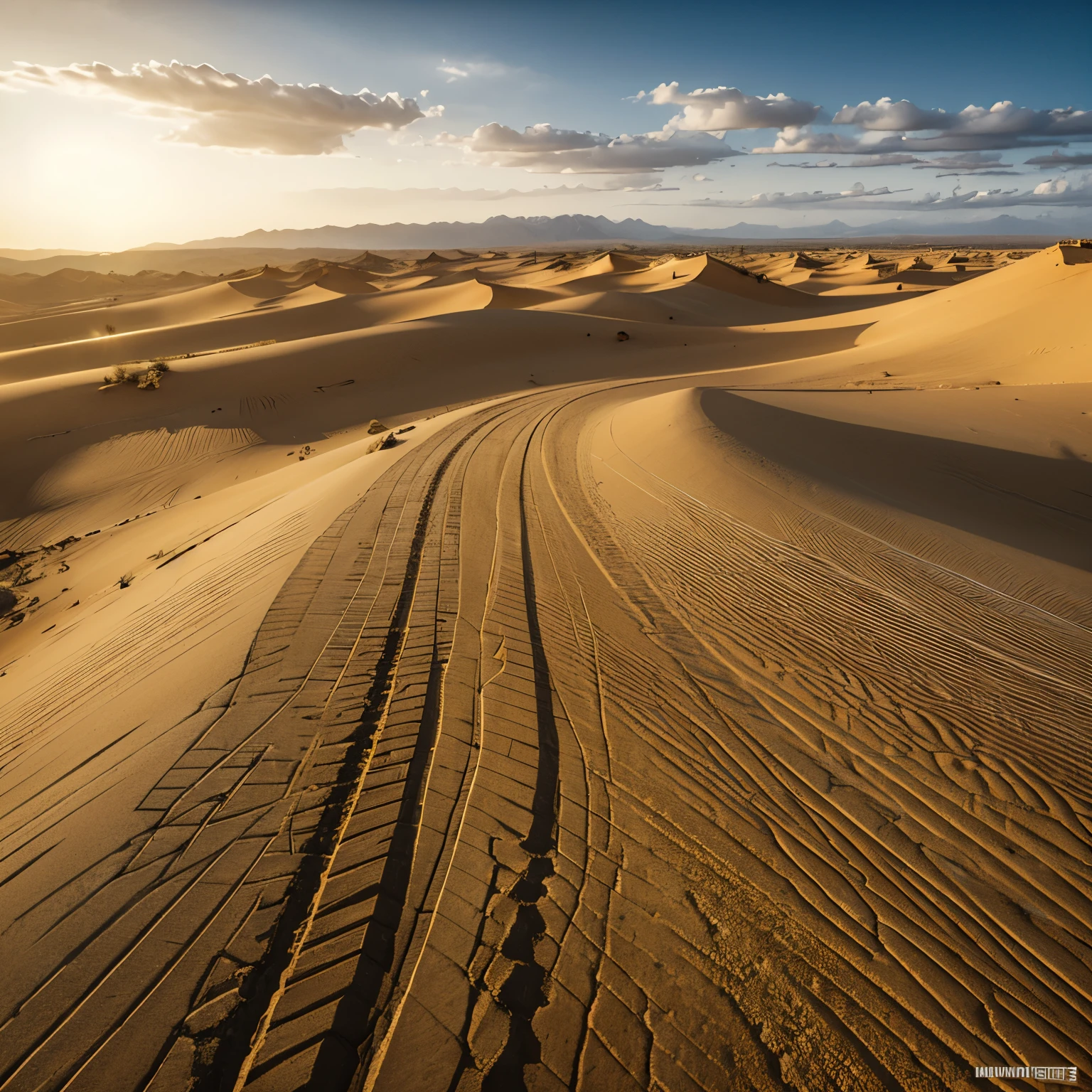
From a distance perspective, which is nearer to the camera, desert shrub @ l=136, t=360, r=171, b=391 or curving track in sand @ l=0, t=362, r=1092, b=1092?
curving track in sand @ l=0, t=362, r=1092, b=1092

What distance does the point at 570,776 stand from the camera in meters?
3.48

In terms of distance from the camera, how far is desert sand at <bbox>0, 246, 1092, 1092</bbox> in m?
2.37

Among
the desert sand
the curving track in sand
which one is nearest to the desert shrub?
the desert sand

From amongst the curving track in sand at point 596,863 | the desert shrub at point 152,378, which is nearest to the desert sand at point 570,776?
the curving track in sand at point 596,863

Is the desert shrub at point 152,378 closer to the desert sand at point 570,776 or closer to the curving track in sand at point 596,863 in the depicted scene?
the desert sand at point 570,776

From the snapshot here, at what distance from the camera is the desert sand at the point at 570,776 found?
237cm

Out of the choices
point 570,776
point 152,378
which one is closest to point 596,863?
point 570,776

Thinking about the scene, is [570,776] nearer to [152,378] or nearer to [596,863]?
[596,863]

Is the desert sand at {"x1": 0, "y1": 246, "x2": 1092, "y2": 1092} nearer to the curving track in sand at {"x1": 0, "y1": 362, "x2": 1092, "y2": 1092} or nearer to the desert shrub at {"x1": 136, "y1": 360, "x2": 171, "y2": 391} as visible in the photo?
the curving track in sand at {"x1": 0, "y1": 362, "x2": 1092, "y2": 1092}

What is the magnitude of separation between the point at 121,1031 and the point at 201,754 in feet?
4.85

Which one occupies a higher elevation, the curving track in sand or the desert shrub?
the desert shrub

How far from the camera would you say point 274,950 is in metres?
2.60

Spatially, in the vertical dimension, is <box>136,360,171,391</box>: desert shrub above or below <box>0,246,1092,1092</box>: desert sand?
above

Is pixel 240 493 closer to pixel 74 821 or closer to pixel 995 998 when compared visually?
pixel 74 821
